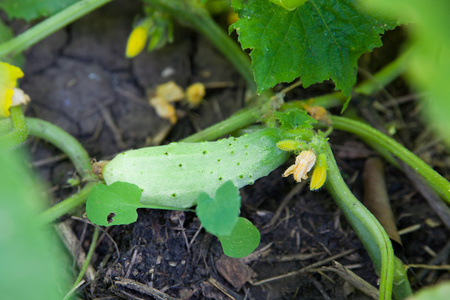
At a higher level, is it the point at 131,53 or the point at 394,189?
the point at 131,53

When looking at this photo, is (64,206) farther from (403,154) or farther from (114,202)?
(403,154)

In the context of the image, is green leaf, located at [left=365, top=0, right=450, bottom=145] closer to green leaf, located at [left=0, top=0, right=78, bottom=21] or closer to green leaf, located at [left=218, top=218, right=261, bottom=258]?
green leaf, located at [left=218, top=218, right=261, bottom=258]

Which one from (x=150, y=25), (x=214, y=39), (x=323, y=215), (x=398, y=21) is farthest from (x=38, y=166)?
(x=398, y=21)

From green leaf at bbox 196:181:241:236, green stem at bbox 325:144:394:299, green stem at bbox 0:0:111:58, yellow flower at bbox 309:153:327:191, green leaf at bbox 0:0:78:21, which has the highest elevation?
green leaf at bbox 0:0:78:21

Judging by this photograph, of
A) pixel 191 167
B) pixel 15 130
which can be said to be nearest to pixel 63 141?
pixel 15 130

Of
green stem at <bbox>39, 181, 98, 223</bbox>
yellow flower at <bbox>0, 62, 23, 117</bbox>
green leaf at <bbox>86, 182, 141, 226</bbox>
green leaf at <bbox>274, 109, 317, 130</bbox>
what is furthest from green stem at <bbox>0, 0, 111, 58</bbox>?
green leaf at <bbox>274, 109, 317, 130</bbox>

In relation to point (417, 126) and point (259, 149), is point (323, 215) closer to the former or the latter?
point (259, 149)
